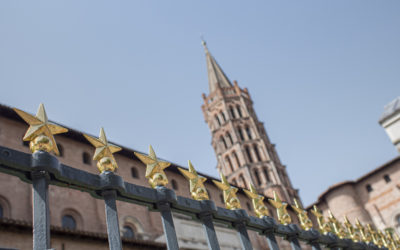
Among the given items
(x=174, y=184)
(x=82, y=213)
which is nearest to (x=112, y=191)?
(x=82, y=213)

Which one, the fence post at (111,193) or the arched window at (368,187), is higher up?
the arched window at (368,187)

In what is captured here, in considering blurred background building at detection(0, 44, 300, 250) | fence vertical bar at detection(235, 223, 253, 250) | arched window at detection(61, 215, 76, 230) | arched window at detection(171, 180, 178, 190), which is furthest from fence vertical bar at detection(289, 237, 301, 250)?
arched window at detection(171, 180, 178, 190)

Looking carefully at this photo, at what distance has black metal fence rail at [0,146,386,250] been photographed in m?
2.65

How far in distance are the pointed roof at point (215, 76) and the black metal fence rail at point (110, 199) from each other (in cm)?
4993

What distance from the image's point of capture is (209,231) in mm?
3576

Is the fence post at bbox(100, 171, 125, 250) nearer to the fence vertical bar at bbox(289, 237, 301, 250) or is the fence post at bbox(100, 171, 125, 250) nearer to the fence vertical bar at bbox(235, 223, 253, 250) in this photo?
the fence vertical bar at bbox(235, 223, 253, 250)

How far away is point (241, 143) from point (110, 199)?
44259 mm

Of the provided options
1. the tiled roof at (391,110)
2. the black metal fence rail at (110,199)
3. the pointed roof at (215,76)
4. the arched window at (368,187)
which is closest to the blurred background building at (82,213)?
the black metal fence rail at (110,199)

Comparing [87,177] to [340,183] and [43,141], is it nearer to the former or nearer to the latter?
[43,141]

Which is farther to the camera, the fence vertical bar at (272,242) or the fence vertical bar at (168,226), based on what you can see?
the fence vertical bar at (272,242)

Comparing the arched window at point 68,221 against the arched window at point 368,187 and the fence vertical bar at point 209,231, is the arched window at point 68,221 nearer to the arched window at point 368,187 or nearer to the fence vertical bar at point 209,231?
the fence vertical bar at point 209,231

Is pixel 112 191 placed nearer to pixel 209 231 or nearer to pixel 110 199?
pixel 110 199

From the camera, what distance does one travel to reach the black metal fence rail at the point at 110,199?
2.65 metres

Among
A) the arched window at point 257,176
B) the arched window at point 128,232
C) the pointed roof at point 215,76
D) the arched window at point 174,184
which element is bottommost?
the arched window at point 128,232
